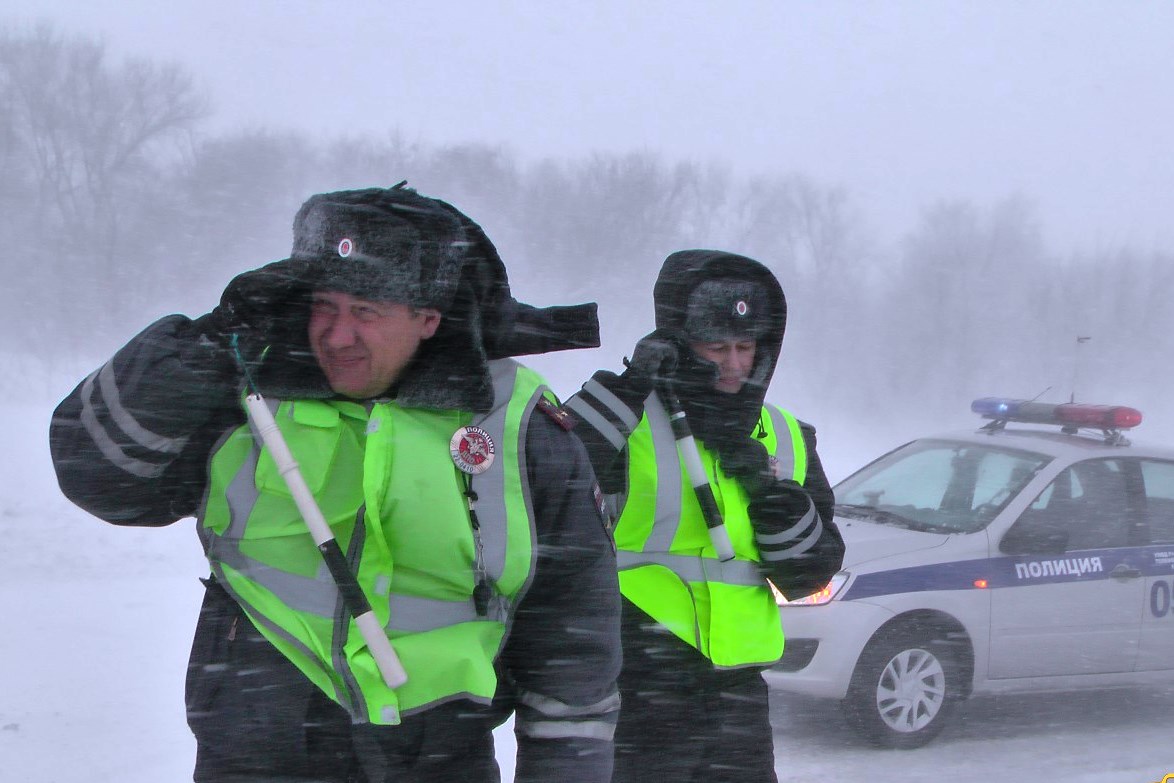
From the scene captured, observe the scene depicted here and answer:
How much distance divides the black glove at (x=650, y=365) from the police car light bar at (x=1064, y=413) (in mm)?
3302

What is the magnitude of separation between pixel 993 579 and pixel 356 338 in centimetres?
426

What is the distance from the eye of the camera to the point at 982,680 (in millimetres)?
5242

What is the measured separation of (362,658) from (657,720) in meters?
1.14

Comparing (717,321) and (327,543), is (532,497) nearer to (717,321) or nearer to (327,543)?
(327,543)

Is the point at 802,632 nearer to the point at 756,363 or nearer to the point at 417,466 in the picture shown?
the point at 756,363

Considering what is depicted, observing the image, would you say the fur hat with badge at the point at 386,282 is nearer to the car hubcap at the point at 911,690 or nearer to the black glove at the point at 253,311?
the black glove at the point at 253,311

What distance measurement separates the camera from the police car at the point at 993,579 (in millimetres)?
4980

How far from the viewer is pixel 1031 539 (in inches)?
210

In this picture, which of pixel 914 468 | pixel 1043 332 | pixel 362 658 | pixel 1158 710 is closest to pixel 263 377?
pixel 362 658

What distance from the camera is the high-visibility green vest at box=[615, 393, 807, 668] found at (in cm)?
262

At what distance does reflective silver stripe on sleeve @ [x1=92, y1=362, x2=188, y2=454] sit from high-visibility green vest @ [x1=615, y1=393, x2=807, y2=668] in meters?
1.28

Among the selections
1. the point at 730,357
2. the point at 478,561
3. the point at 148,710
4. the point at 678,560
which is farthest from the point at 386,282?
the point at 148,710

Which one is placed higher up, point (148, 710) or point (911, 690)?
point (148, 710)

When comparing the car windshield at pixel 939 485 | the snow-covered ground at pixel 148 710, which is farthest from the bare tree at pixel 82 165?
the car windshield at pixel 939 485
